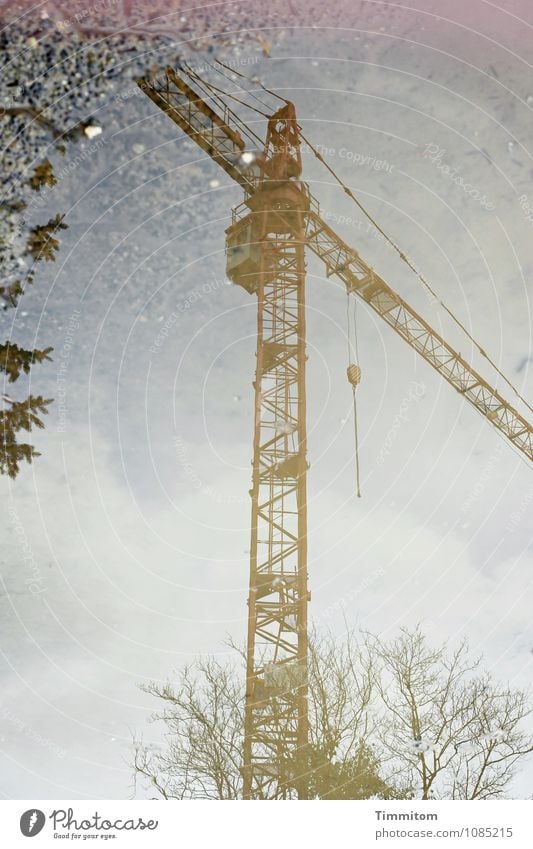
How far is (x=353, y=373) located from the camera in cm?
2080

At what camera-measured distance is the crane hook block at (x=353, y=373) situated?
2053cm

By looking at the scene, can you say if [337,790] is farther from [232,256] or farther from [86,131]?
[232,256]

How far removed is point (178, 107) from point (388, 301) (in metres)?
10.6

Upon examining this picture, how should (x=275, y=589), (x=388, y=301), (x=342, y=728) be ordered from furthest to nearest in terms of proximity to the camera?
(x=388, y=301), (x=275, y=589), (x=342, y=728)

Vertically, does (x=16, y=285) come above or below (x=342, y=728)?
above

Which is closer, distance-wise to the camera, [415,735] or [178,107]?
[415,735]

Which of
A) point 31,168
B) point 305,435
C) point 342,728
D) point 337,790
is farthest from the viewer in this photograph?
point 305,435

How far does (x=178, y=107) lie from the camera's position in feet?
75.9

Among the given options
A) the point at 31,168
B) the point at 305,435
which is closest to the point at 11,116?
the point at 31,168

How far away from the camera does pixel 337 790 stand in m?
13.7

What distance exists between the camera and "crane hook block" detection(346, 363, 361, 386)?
20.5 metres
